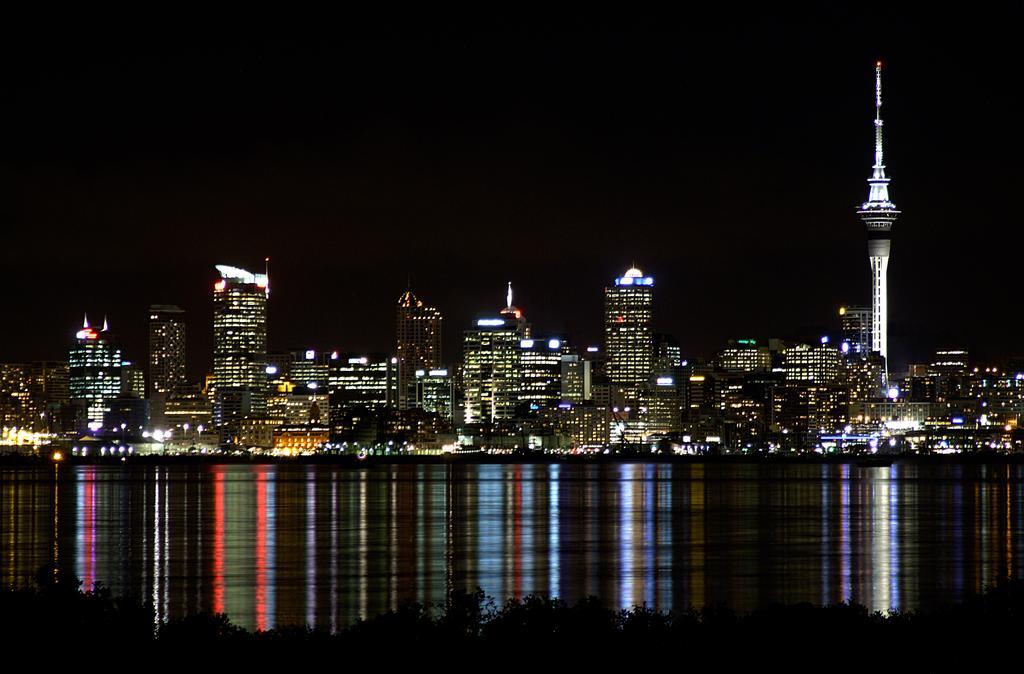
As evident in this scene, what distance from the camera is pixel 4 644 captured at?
81.9ft

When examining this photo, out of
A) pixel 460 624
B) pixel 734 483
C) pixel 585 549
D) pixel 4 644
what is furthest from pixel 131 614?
pixel 734 483

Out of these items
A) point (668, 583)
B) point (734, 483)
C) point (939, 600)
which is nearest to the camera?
point (939, 600)

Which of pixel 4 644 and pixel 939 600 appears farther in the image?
pixel 939 600

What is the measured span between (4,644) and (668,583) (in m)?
22.2

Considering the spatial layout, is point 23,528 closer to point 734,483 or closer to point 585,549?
point 585,549

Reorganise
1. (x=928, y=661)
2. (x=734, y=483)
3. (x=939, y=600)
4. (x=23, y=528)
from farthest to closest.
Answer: (x=734, y=483)
(x=23, y=528)
(x=939, y=600)
(x=928, y=661)

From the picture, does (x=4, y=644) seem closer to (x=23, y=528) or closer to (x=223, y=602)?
(x=223, y=602)

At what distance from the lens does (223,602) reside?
129 ft

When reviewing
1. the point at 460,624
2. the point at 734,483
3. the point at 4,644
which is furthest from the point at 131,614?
the point at 734,483

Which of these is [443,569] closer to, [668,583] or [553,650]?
[668,583]

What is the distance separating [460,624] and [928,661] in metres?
6.91

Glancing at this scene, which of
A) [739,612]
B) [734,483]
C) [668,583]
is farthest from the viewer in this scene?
[734,483]

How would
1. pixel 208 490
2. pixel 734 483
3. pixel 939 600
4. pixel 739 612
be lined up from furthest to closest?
pixel 734 483
pixel 208 490
pixel 939 600
pixel 739 612

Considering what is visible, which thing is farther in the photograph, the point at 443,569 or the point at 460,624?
the point at 443,569
